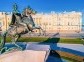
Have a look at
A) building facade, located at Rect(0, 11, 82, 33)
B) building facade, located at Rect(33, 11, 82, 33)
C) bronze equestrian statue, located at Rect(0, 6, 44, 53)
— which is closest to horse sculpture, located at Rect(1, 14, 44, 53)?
bronze equestrian statue, located at Rect(0, 6, 44, 53)

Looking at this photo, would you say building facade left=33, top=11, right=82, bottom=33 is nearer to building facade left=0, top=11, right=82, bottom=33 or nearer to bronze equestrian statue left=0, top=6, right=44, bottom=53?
building facade left=0, top=11, right=82, bottom=33

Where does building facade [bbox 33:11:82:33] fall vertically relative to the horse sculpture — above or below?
above

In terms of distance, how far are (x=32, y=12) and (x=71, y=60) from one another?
9.31 ft

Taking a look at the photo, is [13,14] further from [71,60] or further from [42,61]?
[71,60]

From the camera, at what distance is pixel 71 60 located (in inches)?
455

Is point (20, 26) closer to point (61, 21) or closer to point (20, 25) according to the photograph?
point (20, 25)

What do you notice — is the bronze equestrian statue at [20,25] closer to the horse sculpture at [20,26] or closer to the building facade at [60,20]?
the horse sculpture at [20,26]

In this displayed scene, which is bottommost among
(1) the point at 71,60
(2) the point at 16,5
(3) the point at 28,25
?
(1) the point at 71,60

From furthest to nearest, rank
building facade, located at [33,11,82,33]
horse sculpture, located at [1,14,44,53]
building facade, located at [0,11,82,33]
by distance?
building facade, located at [33,11,82,33]
building facade, located at [0,11,82,33]
horse sculpture, located at [1,14,44,53]

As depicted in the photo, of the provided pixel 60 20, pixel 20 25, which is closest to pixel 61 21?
pixel 60 20

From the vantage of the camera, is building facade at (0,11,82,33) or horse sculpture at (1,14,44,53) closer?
horse sculpture at (1,14,44,53)

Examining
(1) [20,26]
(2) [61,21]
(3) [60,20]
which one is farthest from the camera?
(2) [61,21]

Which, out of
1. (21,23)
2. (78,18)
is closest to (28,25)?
(21,23)

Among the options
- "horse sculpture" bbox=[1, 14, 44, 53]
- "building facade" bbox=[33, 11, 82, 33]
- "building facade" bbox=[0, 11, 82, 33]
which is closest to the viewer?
"horse sculpture" bbox=[1, 14, 44, 53]
